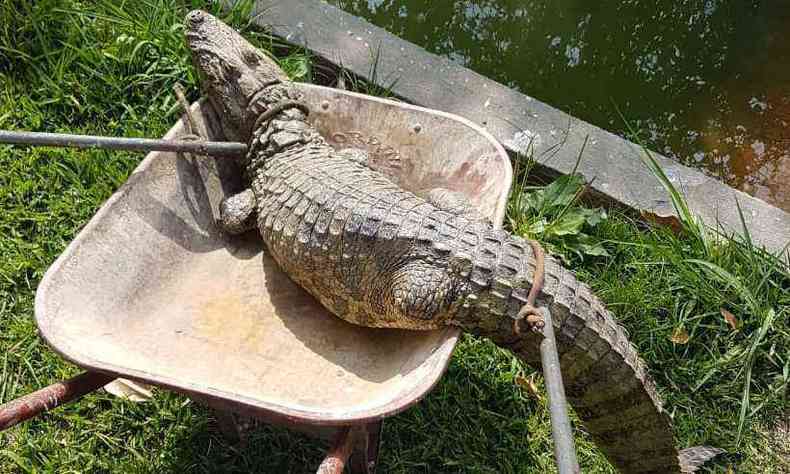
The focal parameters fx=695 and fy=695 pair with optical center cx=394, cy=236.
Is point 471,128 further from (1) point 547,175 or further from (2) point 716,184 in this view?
(2) point 716,184

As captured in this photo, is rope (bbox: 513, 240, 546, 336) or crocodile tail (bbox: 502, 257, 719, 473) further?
crocodile tail (bbox: 502, 257, 719, 473)

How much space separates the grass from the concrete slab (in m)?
0.15

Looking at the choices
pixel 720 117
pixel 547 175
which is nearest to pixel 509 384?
pixel 547 175

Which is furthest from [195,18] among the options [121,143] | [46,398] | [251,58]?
[46,398]

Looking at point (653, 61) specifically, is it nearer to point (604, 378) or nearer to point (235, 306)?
point (604, 378)

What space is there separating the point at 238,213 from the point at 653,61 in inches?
111

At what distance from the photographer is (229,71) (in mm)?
2967

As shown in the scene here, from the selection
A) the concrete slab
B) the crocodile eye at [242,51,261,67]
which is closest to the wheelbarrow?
the crocodile eye at [242,51,261,67]

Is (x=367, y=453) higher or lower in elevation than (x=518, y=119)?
lower

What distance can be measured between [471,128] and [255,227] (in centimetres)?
95

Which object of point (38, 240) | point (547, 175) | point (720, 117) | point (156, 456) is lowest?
point (156, 456)

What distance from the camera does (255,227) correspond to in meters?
2.83

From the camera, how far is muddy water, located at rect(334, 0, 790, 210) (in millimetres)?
3814

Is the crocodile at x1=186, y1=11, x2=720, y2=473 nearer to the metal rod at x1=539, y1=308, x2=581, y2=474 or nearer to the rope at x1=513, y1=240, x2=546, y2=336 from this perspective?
the rope at x1=513, y1=240, x2=546, y2=336
